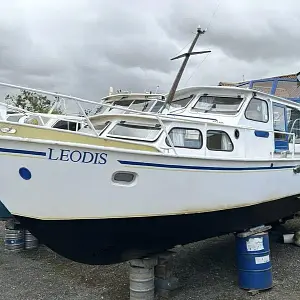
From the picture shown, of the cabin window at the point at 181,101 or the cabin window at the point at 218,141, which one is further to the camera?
the cabin window at the point at 181,101

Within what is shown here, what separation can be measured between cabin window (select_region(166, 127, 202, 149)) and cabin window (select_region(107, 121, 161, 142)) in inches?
8.6

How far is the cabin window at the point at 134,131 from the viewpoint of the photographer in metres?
5.18

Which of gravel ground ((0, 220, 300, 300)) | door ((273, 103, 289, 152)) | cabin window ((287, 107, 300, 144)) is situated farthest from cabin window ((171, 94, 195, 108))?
gravel ground ((0, 220, 300, 300))

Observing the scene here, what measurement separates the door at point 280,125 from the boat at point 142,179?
0.28 m

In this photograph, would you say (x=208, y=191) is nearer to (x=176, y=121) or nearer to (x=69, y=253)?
(x=176, y=121)

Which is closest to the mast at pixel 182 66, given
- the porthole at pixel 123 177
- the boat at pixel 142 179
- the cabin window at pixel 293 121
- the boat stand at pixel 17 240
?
the boat at pixel 142 179

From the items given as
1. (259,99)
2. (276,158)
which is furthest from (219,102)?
(276,158)

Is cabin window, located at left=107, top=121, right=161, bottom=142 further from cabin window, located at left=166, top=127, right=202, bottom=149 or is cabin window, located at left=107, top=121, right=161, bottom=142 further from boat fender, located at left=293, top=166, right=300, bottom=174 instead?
boat fender, located at left=293, top=166, right=300, bottom=174

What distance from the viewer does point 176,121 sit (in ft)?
17.0

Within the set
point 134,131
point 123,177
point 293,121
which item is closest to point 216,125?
point 134,131

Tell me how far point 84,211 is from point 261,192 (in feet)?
8.88

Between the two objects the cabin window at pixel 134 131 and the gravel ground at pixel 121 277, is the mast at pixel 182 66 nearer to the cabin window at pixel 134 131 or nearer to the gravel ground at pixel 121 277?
the cabin window at pixel 134 131

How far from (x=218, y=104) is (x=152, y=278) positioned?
2896 mm

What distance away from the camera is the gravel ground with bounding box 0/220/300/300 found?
5.75 metres
